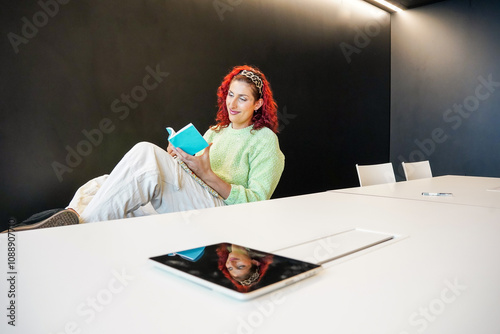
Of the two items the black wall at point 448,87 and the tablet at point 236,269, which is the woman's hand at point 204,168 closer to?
the tablet at point 236,269

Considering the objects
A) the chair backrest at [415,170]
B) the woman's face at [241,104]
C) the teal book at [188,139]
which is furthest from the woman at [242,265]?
the chair backrest at [415,170]

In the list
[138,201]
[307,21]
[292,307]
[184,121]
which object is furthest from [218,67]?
[292,307]

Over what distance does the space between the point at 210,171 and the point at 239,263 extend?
133cm

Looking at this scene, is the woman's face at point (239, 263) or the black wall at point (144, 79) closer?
the woman's face at point (239, 263)

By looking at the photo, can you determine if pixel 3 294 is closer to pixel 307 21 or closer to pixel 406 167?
pixel 406 167

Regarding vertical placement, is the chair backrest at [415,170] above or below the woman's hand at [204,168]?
below

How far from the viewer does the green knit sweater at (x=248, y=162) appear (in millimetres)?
1994

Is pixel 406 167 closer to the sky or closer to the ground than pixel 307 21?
closer to the ground

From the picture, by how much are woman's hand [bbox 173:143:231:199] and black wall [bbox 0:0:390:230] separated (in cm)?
149

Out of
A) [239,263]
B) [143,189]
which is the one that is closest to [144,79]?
[143,189]

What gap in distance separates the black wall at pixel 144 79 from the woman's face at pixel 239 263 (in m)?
2.62

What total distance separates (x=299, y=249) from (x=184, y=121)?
10.0ft

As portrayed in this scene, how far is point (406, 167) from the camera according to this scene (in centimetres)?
323

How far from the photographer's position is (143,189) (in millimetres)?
1547
